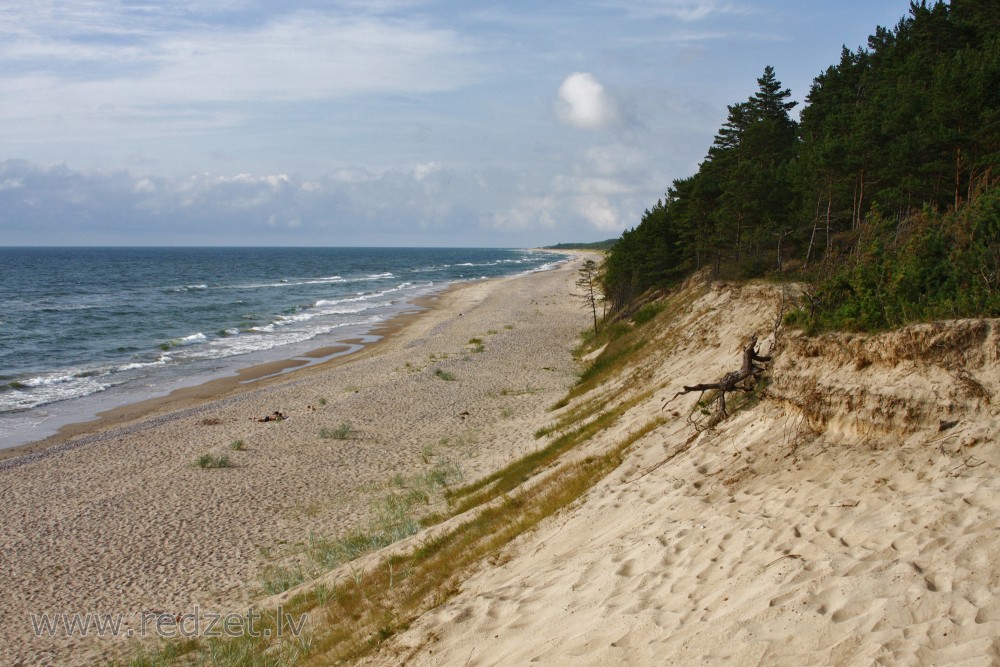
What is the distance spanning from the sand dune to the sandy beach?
243 inches

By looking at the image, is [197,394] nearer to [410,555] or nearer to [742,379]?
[410,555]

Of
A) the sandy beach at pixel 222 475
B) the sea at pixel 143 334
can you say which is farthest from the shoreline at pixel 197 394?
the sea at pixel 143 334

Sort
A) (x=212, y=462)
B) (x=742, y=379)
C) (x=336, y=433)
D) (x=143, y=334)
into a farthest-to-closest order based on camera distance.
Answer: (x=143, y=334)
(x=336, y=433)
(x=212, y=462)
(x=742, y=379)

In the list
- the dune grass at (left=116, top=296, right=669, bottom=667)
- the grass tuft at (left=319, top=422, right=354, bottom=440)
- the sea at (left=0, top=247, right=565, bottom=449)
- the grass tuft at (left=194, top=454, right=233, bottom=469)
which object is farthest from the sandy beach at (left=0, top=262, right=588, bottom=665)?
the sea at (left=0, top=247, right=565, bottom=449)

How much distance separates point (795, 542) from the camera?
233 inches

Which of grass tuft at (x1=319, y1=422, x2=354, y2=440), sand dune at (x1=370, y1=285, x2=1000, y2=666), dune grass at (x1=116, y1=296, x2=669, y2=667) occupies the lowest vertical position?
grass tuft at (x1=319, y1=422, x2=354, y2=440)

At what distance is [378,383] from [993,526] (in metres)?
24.7

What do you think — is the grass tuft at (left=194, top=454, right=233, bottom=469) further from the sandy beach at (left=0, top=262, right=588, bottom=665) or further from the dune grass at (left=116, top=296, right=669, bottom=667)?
the dune grass at (left=116, top=296, right=669, bottom=667)

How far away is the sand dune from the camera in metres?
4.68

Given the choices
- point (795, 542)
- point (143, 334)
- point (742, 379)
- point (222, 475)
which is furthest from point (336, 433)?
point (143, 334)

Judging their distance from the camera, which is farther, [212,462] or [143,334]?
[143,334]

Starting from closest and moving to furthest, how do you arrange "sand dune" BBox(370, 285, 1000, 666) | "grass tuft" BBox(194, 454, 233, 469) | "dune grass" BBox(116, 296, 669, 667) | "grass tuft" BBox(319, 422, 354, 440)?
"sand dune" BBox(370, 285, 1000, 666) → "dune grass" BBox(116, 296, 669, 667) → "grass tuft" BBox(194, 454, 233, 469) → "grass tuft" BBox(319, 422, 354, 440)

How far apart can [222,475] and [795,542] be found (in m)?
15.2

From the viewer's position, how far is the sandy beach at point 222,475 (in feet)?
38.3
